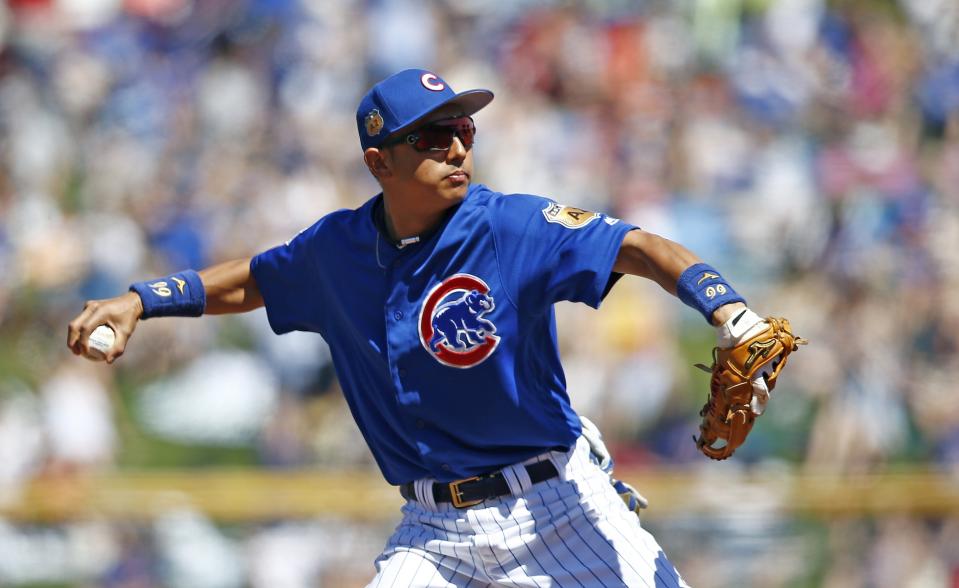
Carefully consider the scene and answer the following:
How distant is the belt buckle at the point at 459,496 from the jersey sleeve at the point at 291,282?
2.38 ft

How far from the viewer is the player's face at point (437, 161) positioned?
394cm

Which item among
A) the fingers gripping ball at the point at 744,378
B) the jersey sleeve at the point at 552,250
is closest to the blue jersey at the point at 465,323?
the jersey sleeve at the point at 552,250

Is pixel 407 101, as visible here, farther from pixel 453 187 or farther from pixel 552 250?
pixel 552 250

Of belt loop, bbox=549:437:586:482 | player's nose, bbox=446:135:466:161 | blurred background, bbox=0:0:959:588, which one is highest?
blurred background, bbox=0:0:959:588

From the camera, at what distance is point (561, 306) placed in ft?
27.1

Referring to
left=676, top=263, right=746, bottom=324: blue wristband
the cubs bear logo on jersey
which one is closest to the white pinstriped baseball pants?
the cubs bear logo on jersey

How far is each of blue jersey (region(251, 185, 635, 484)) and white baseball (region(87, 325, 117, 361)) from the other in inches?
26.5

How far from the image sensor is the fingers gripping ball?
3.41 metres

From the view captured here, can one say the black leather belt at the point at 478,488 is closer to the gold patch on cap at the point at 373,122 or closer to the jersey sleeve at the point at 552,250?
the jersey sleeve at the point at 552,250

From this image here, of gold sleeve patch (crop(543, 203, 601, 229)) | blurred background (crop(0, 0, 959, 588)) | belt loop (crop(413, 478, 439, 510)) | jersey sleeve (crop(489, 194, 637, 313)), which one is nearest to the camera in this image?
→ jersey sleeve (crop(489, 194, 637, 313))

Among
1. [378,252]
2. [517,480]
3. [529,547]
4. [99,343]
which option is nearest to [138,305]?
[99,343]

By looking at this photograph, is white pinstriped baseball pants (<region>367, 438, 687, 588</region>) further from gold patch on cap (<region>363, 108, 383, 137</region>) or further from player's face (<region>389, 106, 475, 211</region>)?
gold patch on cap (<region>363, 108, 383, 137</region>)

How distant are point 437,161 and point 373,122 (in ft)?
0.78

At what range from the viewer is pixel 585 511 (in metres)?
3.96
